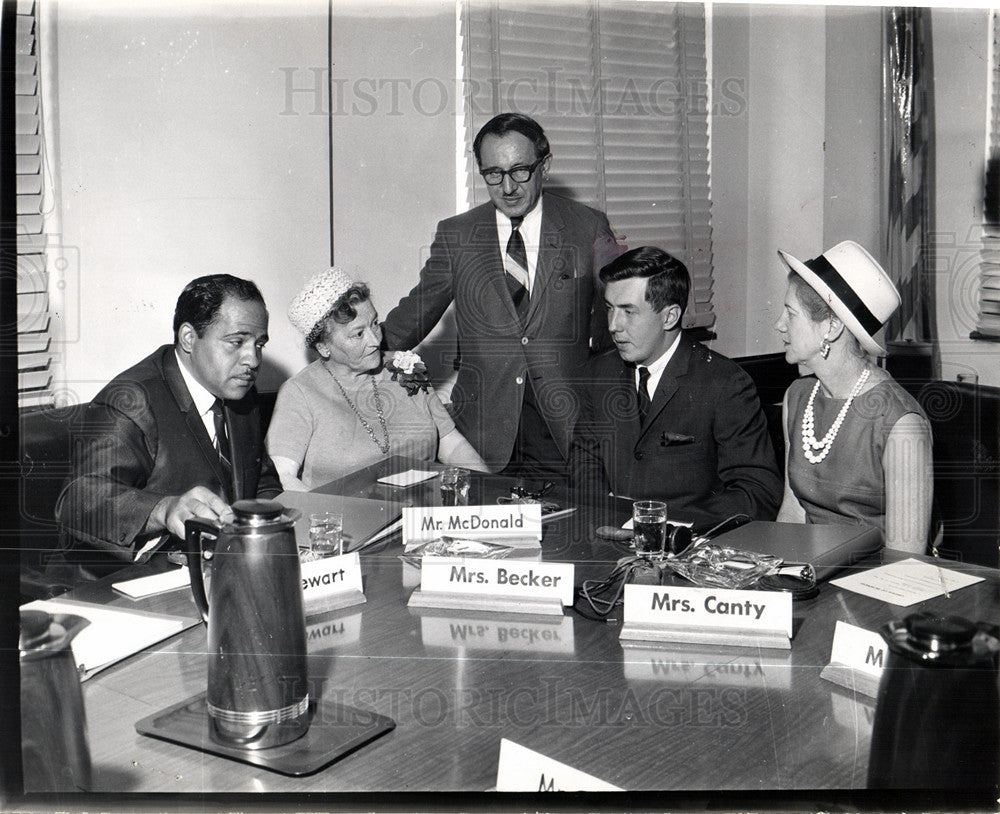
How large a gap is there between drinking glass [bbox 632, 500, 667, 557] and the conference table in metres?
0.25

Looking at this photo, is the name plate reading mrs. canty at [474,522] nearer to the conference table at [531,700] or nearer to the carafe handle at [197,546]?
the conference table at [531,700]

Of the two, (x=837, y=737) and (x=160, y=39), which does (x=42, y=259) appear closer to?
(x=160, y=39)

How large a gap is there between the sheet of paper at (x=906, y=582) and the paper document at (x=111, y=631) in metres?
0.99

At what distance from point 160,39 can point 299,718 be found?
190cm

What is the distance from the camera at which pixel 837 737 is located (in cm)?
95

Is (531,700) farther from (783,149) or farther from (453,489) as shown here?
(783,149)

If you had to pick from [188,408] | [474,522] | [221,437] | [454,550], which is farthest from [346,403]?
[454,550]

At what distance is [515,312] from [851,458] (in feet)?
4.22

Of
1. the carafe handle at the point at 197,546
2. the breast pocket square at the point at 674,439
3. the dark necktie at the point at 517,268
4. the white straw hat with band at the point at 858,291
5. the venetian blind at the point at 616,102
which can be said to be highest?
the venetian blind at the point at 616,102

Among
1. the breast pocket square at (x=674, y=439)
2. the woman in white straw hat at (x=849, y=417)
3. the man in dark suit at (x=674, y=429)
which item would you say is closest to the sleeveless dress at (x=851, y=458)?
the woman in white straw hat at (x=849, y=417)

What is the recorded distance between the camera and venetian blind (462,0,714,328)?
286 centimetres

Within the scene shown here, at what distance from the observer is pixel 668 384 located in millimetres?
2512

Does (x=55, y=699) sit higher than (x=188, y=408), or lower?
lower

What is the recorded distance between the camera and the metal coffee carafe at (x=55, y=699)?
0.86 metres
